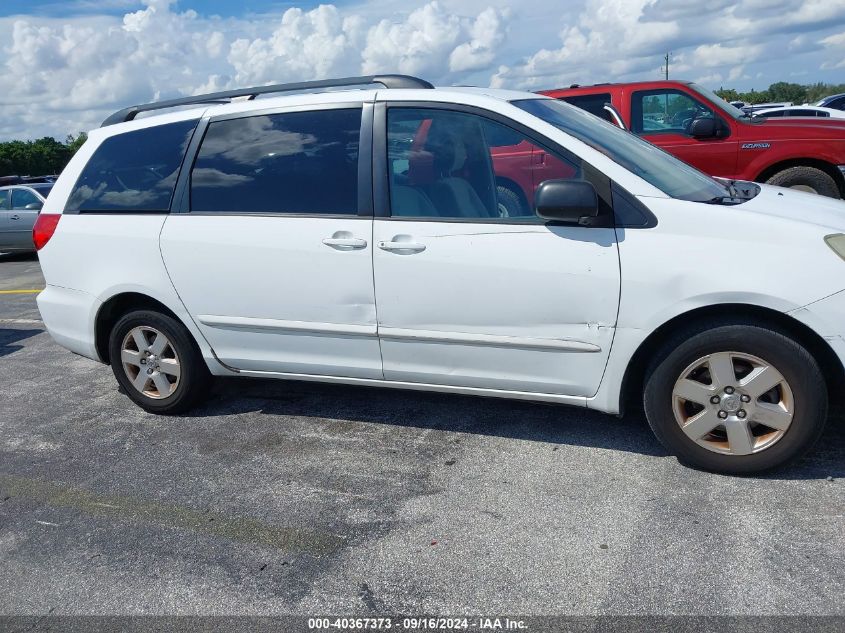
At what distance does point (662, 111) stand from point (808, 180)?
64.9 inches

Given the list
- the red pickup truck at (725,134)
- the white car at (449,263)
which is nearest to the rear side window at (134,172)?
the white car at (449,263)

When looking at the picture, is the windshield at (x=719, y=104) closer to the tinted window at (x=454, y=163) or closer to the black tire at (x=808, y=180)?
the black tire at (x=808, y=180)

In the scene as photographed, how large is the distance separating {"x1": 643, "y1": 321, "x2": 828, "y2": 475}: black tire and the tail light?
12.0 feet

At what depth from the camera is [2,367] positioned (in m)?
6.21

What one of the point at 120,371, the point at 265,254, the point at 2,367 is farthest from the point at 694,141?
the point at 2,367

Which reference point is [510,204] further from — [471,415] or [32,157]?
[32,157]

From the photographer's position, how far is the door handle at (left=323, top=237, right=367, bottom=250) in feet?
12.4

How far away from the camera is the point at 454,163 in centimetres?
379

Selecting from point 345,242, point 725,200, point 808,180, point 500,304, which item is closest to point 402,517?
point 500,304

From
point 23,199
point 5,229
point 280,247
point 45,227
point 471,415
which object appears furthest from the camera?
point 23,199

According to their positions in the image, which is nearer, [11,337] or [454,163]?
[454,163]

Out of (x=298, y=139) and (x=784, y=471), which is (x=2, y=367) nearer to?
(x=298, y=139)

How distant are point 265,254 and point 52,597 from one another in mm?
1879

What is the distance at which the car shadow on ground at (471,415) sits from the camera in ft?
12.2
